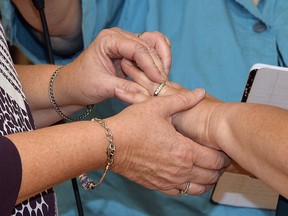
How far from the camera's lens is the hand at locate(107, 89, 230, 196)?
3.02 ft

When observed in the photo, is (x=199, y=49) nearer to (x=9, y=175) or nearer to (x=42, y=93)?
(x=42, y=93)

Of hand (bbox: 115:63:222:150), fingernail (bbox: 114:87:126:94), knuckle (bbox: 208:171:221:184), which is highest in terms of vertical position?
fingernail (bbox: 114:87:126:94)

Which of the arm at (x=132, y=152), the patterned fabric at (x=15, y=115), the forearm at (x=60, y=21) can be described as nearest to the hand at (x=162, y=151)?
the arm at (x=132, y=152)

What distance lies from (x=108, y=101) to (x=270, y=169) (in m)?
0.54

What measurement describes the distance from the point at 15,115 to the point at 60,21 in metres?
0.46

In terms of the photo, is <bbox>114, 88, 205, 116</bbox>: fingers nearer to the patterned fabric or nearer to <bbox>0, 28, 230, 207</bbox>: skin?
<bbox>0, 28, 230, 207</bbox>: skin

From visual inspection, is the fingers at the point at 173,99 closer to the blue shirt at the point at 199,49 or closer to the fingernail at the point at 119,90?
the fingernail at the point at 119,90

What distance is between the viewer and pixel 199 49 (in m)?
1.26

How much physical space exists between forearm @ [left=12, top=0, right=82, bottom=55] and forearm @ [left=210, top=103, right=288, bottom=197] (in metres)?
0.47

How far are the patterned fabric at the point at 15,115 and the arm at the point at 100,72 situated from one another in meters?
0.17

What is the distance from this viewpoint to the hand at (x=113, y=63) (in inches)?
41.7

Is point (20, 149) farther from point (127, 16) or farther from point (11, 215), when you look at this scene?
point (127, 16)

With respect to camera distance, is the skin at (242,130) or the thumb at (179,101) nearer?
the skin at (242,130)

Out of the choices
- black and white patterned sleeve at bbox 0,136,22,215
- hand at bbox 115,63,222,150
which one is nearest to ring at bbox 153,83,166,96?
hand at bbox 115,63,222,150
